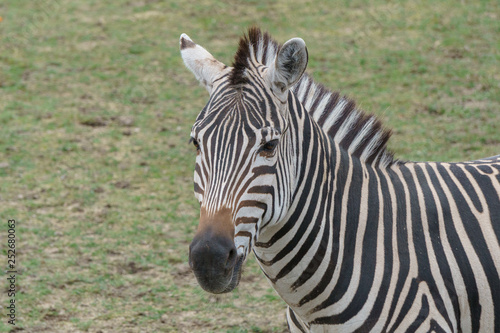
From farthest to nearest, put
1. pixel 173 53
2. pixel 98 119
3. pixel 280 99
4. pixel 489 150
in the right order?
1. pixel 173 53
2. pixel 98 119
3. pixel 489 150
4. pixel 280 99

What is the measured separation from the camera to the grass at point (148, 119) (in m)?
6.25

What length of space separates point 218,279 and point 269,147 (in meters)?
0.75

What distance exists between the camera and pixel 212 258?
303 centimetres

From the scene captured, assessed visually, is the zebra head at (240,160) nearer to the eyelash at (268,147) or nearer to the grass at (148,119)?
the eyelash at (268,147)

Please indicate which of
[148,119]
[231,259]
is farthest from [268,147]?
[148,119]

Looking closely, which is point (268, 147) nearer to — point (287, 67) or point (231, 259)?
point (287, 67)

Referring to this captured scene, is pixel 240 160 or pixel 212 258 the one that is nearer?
pixel 212 258

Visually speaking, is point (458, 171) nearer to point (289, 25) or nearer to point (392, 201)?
point (392, 201)

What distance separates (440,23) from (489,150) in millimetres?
4640

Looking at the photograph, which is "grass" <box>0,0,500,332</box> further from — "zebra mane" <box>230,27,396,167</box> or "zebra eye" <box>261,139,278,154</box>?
"zebra eye" <box>261,139,278,154</box>

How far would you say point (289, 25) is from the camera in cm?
1266

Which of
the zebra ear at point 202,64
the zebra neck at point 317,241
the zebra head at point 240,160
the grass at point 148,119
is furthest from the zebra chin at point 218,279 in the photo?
the grass at point 148,119

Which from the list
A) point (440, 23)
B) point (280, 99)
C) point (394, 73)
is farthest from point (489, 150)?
point (280, 99)

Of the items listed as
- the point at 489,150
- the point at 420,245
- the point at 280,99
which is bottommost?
the point at 489,150
